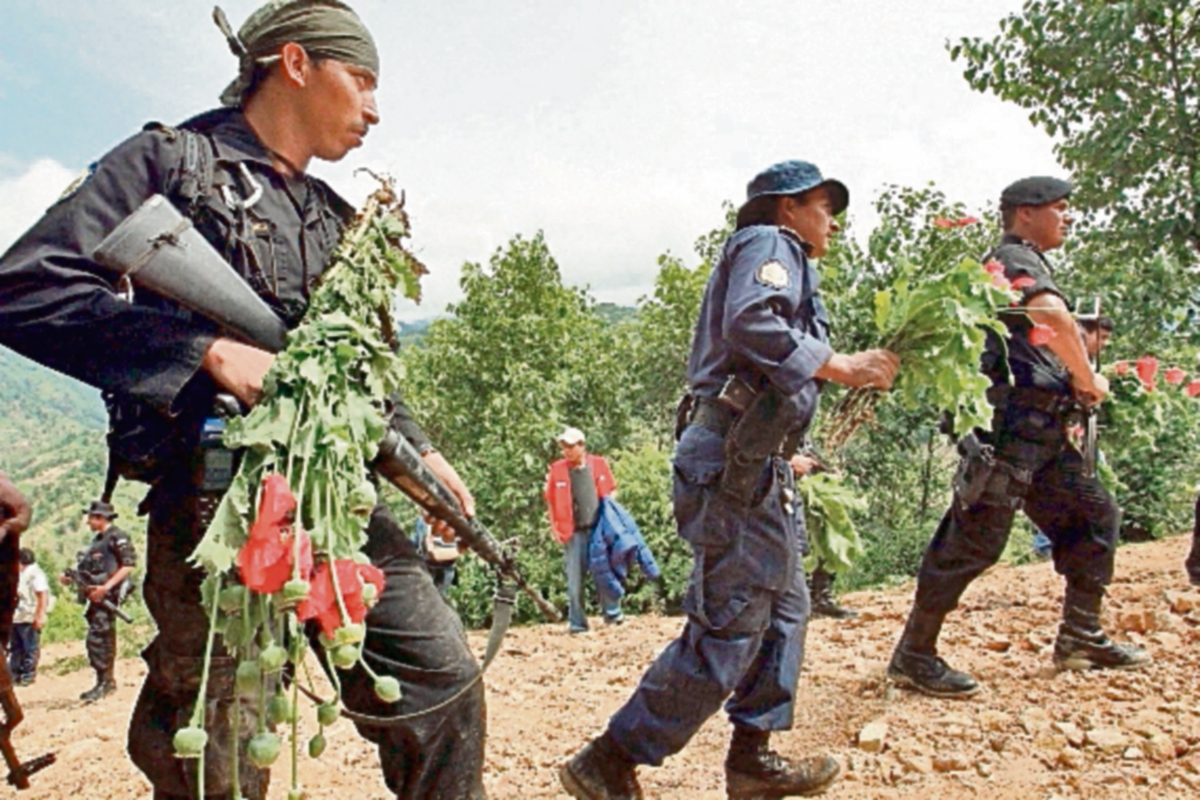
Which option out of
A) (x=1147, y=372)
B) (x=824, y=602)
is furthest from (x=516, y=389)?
(x=1147, y=372)

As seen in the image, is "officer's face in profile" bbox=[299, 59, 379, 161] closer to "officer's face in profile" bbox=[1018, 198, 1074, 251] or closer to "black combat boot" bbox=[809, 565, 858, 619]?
"officer's face in profile" bbox=[1018, 198, 1074, 251]

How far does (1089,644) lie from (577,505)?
529 cm

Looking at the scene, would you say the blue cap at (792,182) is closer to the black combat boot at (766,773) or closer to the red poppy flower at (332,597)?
the black combat boot at (766,773)

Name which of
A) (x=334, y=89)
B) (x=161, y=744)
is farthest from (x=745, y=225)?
(x=161, y=744)

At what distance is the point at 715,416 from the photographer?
2.93 metres

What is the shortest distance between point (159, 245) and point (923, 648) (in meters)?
3.50

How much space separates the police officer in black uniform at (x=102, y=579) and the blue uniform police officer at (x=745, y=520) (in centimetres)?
710

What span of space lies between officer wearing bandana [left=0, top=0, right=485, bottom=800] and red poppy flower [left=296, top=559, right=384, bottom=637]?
37 cm

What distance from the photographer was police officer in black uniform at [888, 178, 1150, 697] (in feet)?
12.9

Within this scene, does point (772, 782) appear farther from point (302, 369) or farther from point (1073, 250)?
point (1073, 250)

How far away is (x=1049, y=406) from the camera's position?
156 inches

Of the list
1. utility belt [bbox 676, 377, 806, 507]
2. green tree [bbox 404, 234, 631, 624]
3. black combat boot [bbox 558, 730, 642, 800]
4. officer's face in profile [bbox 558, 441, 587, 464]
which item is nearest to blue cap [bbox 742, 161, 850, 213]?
utility belt [bbox 676, 377, 806, 507]

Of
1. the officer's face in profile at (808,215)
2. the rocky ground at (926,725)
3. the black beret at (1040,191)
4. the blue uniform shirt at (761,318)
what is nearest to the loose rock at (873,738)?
the rocky ground at (926,725)

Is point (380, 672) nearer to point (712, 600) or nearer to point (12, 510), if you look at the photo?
point (712, 600)
